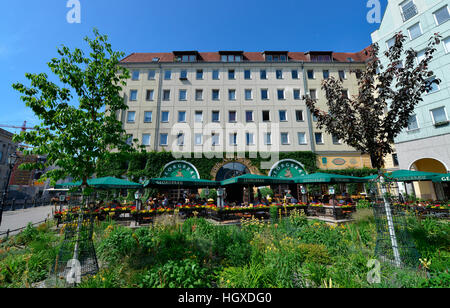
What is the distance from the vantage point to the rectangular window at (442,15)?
698 inches

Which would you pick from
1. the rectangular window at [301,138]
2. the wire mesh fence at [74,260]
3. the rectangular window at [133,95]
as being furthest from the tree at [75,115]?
the rectangular window at [301,138]

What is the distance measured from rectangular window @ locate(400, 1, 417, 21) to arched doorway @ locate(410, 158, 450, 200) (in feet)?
50.6

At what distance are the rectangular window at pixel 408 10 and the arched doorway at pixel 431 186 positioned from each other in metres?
15.4

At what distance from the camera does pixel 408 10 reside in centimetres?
2019

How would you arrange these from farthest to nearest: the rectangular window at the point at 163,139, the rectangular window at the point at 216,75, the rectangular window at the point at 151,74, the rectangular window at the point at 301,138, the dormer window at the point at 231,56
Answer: the dormer window at the point at 231,56 → the rectangular window at the point at 216,75 → the rectangular window at the point at 151,74 → the rectangular window at the point at 301,138 → the rectangular window at the point at 163,139

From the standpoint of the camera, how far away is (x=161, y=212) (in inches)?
441

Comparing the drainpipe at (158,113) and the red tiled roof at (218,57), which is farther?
the red tiled roof at (218,57)

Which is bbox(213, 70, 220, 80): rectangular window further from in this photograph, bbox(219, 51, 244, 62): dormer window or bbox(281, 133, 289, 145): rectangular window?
bbox(281, 133, 289, 145): rectangular window

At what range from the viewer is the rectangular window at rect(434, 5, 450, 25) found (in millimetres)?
17719

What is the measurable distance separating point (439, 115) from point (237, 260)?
2446 cm

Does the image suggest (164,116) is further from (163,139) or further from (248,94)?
(248,94)

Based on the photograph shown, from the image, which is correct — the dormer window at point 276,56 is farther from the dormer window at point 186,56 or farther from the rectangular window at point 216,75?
the dormer window at point 186,56

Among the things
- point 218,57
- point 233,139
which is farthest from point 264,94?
point 218,57
